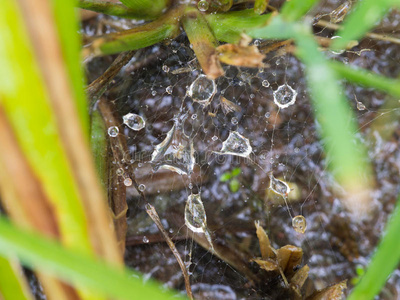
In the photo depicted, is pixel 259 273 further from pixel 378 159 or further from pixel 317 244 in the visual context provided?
pixel 378 159

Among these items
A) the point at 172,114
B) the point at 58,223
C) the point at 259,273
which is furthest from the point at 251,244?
the point at 58,223

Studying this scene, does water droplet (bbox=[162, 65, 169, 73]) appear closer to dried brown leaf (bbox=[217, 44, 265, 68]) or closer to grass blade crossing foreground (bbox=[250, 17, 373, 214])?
dried brown leaf (bbox=[217, 44, 265, 68])

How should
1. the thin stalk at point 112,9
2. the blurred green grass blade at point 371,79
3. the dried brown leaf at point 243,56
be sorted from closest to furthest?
the blurred green grass blade at point 371,79 → the dried brown leaf at point 243,56 → the thin stalk at point 112,9

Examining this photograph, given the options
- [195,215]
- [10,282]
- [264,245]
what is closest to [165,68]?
[195,215]

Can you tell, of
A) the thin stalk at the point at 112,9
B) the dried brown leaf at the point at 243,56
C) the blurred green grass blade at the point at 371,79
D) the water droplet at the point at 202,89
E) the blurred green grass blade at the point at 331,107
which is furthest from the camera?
the water droplet at the point at 202,89

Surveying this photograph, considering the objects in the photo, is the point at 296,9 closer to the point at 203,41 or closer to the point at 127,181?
the point at 203,41

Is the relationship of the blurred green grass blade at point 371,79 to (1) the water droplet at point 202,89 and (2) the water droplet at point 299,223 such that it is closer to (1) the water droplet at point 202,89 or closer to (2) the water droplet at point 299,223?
(1) the water droplet at point 202,89

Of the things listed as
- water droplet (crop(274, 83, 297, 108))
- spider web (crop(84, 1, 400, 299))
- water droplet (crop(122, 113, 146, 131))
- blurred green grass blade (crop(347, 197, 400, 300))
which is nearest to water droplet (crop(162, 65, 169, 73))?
spider web (crop(84, 1, 400, 299))

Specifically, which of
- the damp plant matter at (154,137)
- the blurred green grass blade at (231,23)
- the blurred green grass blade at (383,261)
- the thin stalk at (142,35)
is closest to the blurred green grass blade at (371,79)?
the damp plant matter at (154,137)
